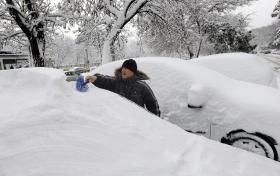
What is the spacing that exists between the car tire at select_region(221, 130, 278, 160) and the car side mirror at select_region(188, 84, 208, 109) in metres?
0.51

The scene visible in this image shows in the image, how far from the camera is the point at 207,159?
2.05 metres

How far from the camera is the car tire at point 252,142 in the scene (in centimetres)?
373

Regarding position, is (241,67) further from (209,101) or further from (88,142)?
(88,142)

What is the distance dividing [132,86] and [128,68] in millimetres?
216

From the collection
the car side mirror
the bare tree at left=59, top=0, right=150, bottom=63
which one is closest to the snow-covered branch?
the bare tree at left=59, top=0, right=150, bottom=63

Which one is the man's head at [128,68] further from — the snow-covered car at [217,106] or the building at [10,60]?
the building at [10,60]

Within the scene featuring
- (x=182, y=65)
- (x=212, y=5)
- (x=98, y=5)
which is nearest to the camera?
(x=182, y=65)

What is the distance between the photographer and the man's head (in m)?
3.80

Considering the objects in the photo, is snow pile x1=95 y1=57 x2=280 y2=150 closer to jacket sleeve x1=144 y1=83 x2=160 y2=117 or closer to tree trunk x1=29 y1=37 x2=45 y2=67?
jacket sleeve x1=144 y1=83 x2=160 y2=117

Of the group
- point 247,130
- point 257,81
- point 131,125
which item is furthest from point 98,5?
point 131,125

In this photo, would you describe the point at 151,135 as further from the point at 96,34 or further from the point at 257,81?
the point at 96,34

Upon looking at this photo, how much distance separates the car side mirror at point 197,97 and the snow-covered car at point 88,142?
1596mm

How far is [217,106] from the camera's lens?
4.06 m

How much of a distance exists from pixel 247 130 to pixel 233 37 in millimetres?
20539
